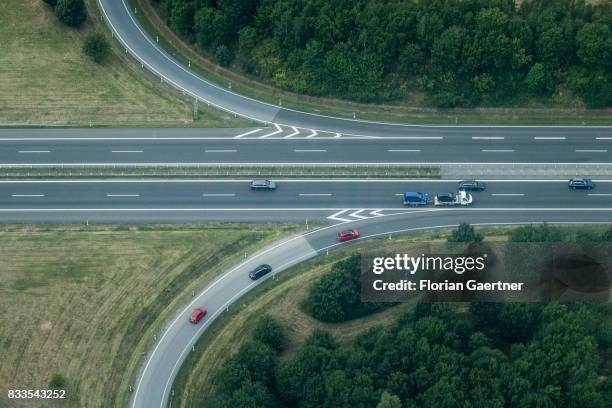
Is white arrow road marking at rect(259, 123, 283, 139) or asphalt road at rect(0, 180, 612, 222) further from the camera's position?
white arrow road marking at rect(259, 123, 283, 139)

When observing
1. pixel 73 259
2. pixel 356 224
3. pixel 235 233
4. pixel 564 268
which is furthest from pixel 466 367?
pixel 73 259

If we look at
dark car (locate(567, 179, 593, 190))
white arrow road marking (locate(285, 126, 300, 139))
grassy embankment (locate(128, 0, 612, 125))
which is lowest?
dark car (locate(567, 179, 593, 190))

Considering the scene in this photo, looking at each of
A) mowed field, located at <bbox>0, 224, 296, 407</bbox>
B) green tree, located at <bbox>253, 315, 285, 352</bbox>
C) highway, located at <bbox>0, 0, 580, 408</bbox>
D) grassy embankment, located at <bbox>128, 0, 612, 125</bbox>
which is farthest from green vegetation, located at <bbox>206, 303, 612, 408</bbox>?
grassy embankment, located at <bbox>128, 0, 612, 125</bbox>

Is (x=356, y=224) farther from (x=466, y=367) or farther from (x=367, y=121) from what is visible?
(x=466, y=367)

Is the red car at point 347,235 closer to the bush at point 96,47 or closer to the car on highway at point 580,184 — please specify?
the car on highway at point 580,184

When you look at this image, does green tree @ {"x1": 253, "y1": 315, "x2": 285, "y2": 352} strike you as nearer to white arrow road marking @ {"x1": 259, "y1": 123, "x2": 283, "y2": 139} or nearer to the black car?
the black car

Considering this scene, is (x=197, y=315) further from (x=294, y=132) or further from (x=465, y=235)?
(x=465, y=235)
